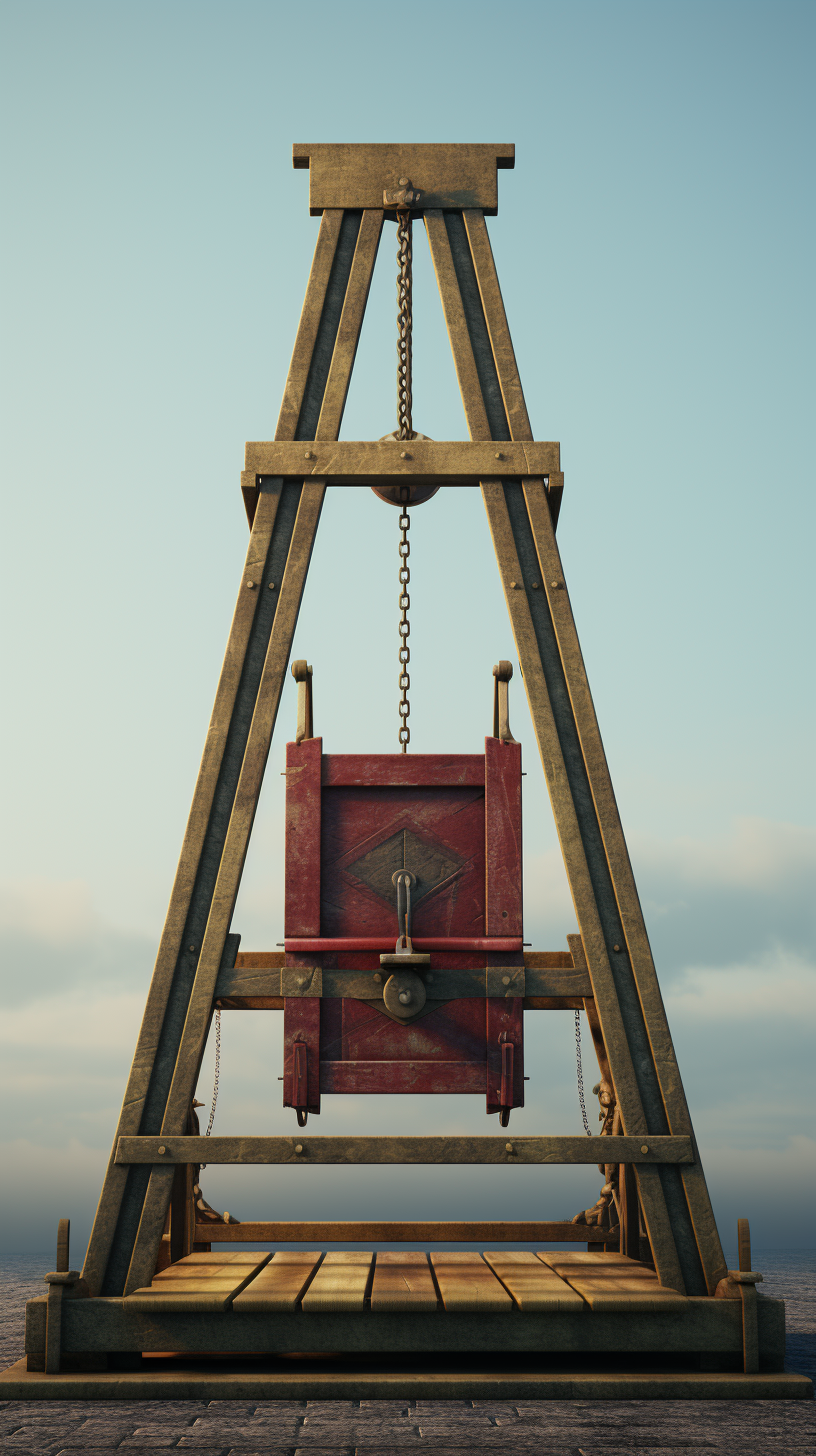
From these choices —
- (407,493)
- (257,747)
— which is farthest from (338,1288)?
(407,493)

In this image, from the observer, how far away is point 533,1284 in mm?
6867

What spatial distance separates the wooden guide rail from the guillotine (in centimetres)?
32

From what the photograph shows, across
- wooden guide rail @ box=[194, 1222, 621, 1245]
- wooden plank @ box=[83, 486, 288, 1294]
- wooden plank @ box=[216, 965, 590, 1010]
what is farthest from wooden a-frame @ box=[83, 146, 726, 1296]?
wooden guide rail @ box=[194, 1222, 621, 1245]

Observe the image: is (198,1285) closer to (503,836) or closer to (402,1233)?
(402,1233)

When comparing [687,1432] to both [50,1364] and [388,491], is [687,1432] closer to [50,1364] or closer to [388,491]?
[50,1364]

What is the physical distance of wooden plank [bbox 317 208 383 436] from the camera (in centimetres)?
767

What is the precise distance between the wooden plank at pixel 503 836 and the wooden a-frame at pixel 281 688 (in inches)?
9.3

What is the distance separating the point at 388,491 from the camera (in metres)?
7.96

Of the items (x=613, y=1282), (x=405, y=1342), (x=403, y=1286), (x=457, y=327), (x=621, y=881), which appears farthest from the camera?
(x=457, y=327)

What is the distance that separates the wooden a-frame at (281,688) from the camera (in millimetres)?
6820

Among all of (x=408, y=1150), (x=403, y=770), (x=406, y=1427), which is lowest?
(x=406, y=1427)

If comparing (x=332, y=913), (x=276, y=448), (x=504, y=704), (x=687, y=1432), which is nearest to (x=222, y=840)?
(x=332, y=913)

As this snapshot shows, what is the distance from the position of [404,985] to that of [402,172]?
198 inches

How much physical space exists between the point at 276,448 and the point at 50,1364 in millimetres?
5168
